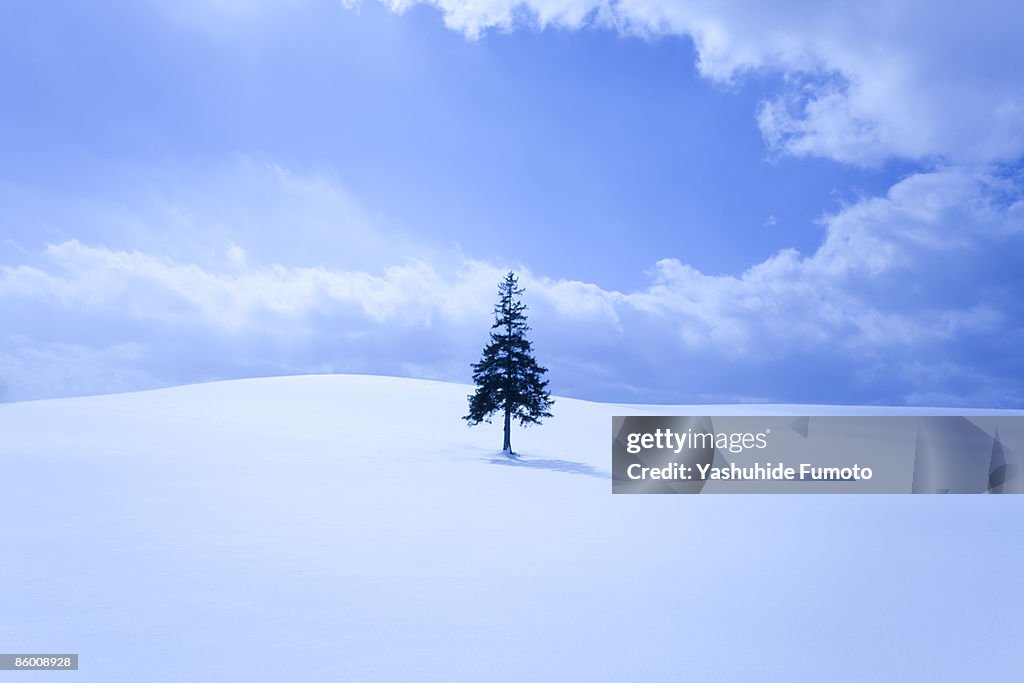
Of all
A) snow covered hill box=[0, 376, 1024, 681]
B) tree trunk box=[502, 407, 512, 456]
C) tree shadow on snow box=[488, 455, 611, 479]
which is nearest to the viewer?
snow covered hill box=[0, 376, 1024, 681]

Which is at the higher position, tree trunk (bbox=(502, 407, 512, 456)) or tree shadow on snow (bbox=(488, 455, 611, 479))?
tree trunk (bbox=(502, 407, 512, 456))

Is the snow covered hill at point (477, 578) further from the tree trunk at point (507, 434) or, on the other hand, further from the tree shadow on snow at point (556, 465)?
the tree trunk at point (507, 434)

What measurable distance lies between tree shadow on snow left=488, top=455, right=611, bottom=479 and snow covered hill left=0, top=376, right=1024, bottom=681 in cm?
437

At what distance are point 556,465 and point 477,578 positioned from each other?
1973cm

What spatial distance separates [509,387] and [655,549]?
71.4ft

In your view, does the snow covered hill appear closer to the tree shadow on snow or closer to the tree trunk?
the tree shadow on snow

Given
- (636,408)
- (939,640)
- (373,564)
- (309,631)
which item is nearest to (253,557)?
(373,564)

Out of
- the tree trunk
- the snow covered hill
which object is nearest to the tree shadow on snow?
the tree trunk

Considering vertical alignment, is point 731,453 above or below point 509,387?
below

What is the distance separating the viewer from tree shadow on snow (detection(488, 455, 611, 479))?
2641cm

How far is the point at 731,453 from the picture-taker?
2675cm

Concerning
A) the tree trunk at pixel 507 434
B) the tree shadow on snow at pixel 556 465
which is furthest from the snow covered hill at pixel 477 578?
the tree trunk at pixel 507 434

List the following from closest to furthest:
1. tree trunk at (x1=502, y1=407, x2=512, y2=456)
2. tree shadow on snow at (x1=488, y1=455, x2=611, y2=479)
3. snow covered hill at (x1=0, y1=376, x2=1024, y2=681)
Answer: snow covered hill at (x1=0, y1=376, x2=1024, y2=681), tree shadow on snow at (x1=488, y1=455, x2=611, y2=479), tree trunk at (x1=502, y1=407, x2=512, y2=456)

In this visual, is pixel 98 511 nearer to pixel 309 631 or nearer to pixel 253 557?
pixel 253 557
